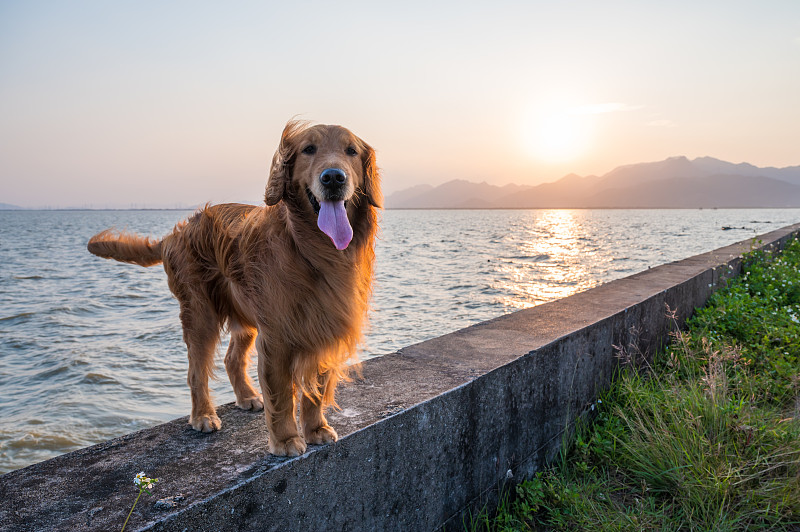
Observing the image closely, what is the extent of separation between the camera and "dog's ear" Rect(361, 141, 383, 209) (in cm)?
254

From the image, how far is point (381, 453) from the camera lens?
2480mm

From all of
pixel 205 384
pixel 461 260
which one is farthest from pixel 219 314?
pixel 461 260

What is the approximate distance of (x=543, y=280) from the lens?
16922mm

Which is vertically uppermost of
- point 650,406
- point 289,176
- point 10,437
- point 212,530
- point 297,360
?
point 289,176

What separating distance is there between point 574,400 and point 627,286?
277 centimetres

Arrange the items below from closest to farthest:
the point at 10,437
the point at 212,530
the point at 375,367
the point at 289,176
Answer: the point at 212,530, the point at 289,176, the point at 375,367, the point at 10,437

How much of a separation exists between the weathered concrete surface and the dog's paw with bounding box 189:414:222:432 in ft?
0.12

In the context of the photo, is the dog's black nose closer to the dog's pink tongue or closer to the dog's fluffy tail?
the dog's pink tongue

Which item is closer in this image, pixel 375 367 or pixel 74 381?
pixel 375 367

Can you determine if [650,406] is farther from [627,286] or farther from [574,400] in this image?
[627,286]

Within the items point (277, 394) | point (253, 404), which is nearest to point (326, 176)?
point (277, 394)

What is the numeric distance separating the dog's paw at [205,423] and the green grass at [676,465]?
1.48m

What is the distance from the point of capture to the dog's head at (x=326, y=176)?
2.24 meters

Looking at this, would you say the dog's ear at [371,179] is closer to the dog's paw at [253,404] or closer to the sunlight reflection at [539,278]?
the dog's paw at [253,404]
